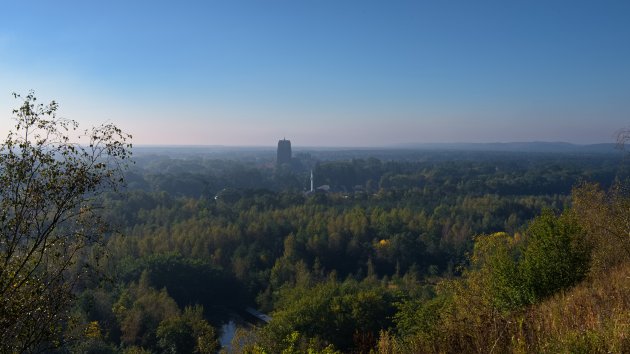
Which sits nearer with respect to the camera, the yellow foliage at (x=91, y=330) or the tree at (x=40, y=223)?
the tree at (x=40, y=223)

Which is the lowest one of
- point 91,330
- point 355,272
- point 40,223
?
point 355,272

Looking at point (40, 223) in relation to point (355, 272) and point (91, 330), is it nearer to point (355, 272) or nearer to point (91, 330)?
point (91, 330)

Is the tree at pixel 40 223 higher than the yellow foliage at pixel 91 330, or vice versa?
the tree at pixel 40 223

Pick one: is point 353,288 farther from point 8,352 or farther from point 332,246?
point 8,352

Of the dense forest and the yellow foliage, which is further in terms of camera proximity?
the yellow foliage

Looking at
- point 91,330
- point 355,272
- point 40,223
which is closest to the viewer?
point 40,223

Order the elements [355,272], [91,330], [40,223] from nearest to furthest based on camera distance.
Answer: [40,223], [91,330], [355,272]

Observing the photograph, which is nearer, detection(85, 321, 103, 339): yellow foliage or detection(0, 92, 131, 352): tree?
detection(0, 92, 131, 352): tree

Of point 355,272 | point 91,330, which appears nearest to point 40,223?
point 91,330

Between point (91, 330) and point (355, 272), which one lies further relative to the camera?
point (355, 272)

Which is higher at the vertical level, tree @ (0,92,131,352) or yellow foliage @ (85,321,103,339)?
tree @ (0,92,131,352)
